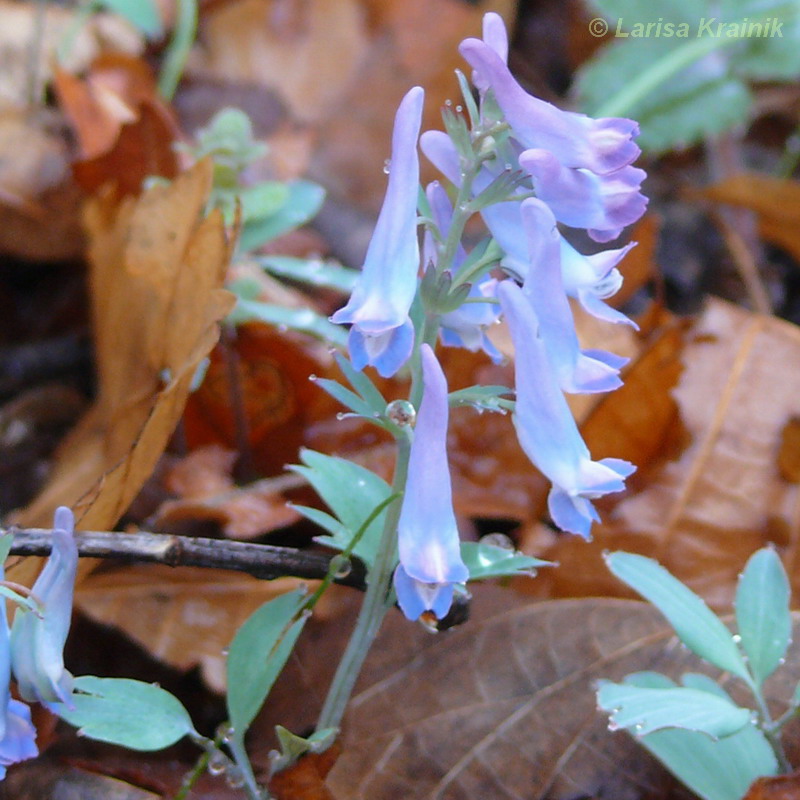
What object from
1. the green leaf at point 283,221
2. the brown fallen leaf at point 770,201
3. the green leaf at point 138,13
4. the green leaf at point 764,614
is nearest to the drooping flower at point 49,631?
the green leaf at point 764,614

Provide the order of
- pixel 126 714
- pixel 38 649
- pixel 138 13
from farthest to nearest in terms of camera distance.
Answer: pixel 138 13 < pixel 126 714 < pixel 38 649

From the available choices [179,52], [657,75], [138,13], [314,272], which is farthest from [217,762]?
[657,75]

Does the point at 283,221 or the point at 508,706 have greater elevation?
the point at 283,221

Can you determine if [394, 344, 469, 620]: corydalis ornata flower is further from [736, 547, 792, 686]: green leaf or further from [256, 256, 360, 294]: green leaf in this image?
[256, 256, 360, 294]: green leaf

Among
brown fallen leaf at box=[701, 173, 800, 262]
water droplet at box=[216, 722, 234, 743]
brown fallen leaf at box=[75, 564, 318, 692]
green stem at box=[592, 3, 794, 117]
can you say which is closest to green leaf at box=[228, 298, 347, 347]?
brown fallen leaf at box=[75, 564, 318, 692]

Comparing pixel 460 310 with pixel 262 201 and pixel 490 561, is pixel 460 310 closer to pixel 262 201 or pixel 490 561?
pixel 490 561

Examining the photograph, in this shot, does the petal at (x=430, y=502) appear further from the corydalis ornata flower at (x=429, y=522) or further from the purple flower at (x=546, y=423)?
the purple flower at (x=546, y=423)
